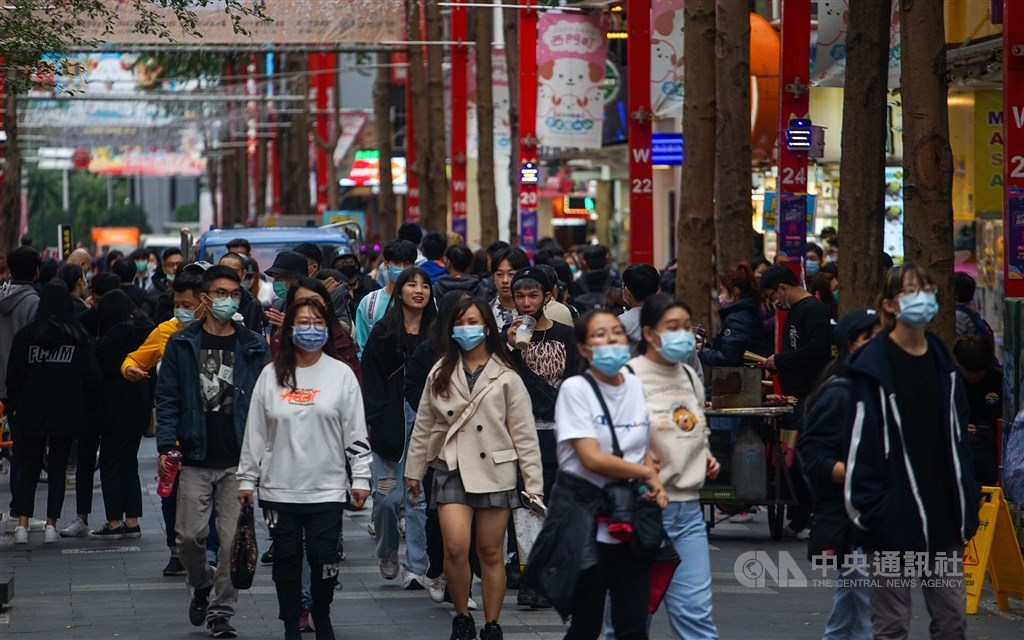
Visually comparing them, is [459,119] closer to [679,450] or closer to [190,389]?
[190,389]

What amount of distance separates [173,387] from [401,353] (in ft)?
5.34

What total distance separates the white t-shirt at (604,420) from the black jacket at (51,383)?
6.46 metres

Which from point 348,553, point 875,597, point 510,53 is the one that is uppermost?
point 510,53

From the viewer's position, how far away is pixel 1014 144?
11672mm

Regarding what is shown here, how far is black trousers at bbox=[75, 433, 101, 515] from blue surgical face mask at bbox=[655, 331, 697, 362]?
7098 mm

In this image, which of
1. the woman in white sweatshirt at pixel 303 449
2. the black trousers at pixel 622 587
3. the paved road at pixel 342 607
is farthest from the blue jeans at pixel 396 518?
the black trousers at pixel 622 587

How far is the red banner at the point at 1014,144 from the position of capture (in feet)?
38.3

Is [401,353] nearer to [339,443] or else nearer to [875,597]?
[339,443]

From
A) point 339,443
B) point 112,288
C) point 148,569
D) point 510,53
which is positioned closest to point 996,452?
point 339,443

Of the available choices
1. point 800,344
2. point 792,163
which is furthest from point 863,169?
point 792,163

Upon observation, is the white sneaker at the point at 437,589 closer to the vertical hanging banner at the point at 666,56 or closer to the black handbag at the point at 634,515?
the black handbag at the point at 634,515

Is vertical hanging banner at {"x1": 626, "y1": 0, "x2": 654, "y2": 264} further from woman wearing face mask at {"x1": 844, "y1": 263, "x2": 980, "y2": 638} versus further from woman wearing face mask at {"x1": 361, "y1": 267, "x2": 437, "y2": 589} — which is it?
woman wearing face mask at {"x1": 844, "y1": 263, "x2": 980, "y2": 638}

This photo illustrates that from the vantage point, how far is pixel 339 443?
8.10 meters

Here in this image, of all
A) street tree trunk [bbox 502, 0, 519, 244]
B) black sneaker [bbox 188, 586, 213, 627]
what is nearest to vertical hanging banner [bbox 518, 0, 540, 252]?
street tree trunk [bbox 502, 0, 519, 244]
